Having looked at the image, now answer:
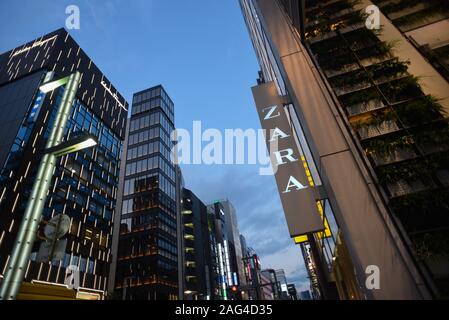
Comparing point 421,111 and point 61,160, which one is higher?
point 61,160

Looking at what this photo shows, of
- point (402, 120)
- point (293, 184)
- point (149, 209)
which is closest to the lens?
point (402, 120)

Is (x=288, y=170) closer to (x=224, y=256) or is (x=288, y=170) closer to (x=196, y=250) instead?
(x=196, y=250)

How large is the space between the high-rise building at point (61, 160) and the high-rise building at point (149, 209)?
7.25 meters

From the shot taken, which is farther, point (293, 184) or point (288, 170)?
point (288, 170)

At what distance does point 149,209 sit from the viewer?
2295 inches

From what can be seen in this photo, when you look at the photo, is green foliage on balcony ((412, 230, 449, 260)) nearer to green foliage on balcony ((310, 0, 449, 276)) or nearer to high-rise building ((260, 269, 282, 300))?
green foliage on balcony ((310, 0, 449, 276))

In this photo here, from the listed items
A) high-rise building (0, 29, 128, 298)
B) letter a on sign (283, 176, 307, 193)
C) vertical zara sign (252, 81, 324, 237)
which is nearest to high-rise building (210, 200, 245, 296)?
high-rise building (0, 29, 128, 298)

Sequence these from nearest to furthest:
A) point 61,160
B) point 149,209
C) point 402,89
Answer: point 402,89 < point 61,160 < point 149,209

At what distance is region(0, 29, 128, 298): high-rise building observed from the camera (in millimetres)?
33188

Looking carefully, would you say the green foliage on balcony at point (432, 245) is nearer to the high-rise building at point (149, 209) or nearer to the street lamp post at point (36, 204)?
the street lamp post at point (36, 204)

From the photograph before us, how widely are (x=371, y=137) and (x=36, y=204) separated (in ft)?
28.4

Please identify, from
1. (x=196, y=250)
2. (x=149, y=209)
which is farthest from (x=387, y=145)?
(x=196, y=250)

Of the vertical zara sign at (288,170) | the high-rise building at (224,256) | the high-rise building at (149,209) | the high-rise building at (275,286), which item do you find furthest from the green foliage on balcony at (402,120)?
the high-rise building at (224,256)

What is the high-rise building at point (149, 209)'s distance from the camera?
169 ft
